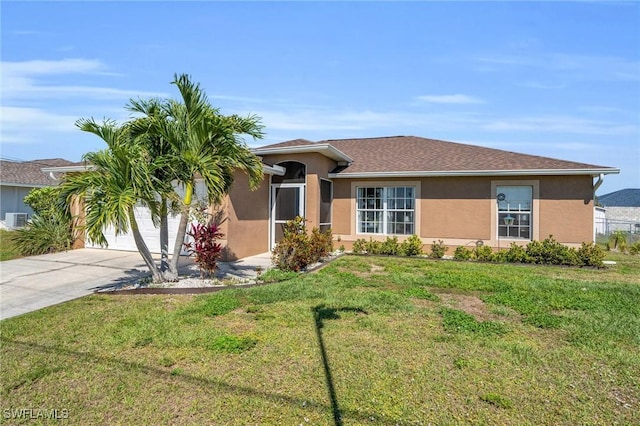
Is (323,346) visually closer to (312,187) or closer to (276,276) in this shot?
(276,276)

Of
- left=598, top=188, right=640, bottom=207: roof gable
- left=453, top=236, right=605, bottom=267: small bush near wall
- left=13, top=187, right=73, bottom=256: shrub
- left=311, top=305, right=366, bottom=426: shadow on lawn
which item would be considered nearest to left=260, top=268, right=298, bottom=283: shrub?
left=311, top=305, right=366, bottom=426: shadow on lawn

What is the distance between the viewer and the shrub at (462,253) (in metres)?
12.5

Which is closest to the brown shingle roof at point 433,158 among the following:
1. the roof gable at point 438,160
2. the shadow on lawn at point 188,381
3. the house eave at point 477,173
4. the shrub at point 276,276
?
the roof gable at point 438,160

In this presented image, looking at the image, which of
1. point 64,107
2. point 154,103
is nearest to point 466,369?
point 154,103

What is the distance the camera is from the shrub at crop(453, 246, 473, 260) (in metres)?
12.5

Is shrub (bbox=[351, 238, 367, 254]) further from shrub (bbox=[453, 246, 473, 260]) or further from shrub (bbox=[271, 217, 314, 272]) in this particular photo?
shrub (bbox=[271, 217, 314, 272])

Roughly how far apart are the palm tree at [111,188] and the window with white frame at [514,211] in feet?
38.3

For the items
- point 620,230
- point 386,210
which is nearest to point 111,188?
point 386,210

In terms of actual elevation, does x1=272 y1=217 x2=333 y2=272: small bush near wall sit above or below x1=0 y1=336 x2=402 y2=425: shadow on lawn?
above

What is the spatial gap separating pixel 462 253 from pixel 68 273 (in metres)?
12.4

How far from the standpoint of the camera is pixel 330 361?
413cm

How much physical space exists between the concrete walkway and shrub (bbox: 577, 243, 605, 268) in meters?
10.2

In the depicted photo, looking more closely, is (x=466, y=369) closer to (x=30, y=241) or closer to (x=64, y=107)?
(x=30, y=241)

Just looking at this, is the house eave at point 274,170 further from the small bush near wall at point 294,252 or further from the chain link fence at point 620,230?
the chain link fence at point 620,230
